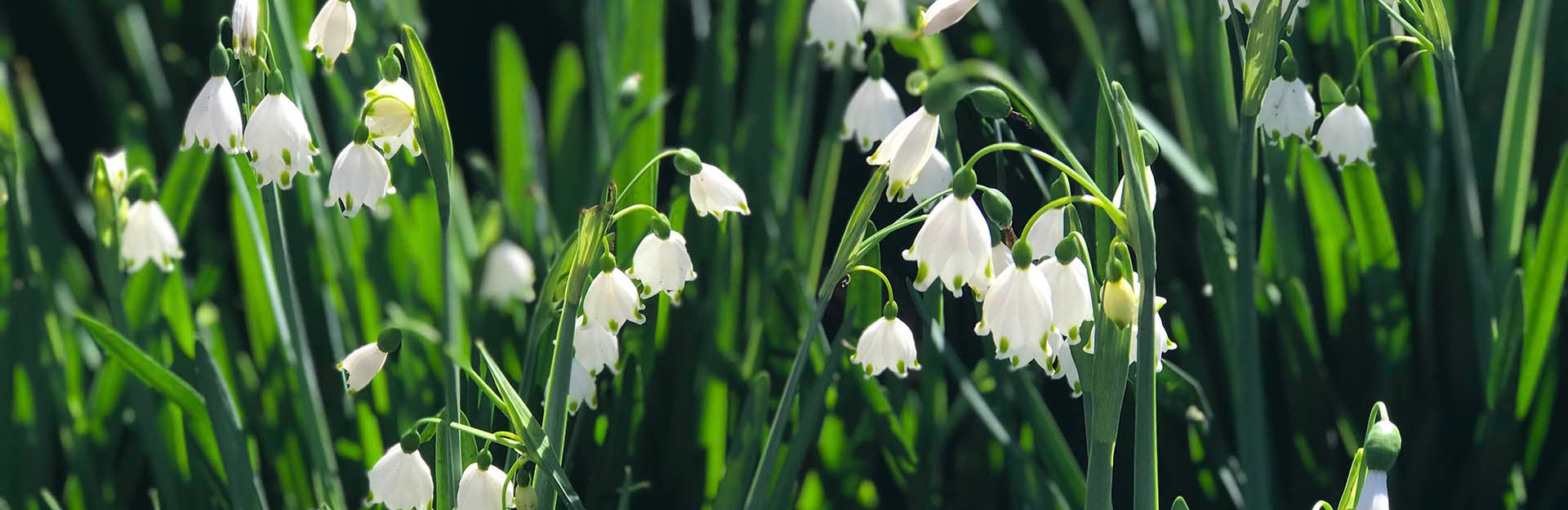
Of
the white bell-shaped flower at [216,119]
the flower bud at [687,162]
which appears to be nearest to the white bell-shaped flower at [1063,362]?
the flower bud at [687,162]

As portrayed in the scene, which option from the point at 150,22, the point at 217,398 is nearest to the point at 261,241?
the point at 217,398

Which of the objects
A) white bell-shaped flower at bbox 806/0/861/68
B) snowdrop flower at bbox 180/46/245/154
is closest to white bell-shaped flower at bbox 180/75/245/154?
snowdrop flower at bbox 180/46/245/154

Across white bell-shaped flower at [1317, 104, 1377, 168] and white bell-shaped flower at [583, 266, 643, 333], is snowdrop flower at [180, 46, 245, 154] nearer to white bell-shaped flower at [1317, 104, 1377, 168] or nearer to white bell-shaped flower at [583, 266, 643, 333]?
white bell-shaped flower at [583, 266, 643, 333]

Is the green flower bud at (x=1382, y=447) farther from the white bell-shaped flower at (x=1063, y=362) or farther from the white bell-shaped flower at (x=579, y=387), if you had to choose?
the white bell-shaped flower at (x=579, y=387)

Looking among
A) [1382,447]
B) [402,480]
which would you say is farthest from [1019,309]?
[402,480]

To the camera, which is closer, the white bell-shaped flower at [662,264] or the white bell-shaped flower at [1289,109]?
the white bell-shaped flower at [662,264]

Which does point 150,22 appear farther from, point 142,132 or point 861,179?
point 861,179

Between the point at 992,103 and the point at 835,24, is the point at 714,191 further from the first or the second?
the point at 835,24
